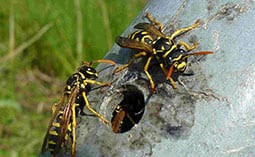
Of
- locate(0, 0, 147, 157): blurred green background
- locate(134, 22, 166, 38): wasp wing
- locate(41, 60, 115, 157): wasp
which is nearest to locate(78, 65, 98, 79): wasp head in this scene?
locate(41, 60, 115, 157): wasp

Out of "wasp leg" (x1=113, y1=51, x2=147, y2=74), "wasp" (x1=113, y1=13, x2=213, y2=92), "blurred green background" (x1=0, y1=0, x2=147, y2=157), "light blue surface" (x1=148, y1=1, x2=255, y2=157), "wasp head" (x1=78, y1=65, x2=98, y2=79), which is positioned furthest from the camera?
"blurred green background" (x1=0, y1=0, x2=147, y2=157)

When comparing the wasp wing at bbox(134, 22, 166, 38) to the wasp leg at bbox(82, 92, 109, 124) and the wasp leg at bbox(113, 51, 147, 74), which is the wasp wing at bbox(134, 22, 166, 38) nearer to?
the wasp leg at bbox(113, 51, 147, 74)

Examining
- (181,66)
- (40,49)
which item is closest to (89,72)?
(181,66)

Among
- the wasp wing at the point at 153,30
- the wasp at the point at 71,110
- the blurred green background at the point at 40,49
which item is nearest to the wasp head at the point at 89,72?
the wasp at the point at 71,110

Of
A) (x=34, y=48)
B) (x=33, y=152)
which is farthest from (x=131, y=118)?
(x=34, y=48)

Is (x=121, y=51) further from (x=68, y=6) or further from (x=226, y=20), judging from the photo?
(x=68, y=6)

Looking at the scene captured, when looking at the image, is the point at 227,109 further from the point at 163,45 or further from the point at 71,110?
the point at 71,110

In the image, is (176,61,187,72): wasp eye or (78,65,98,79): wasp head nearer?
(176,61,187,72): wasp eye
